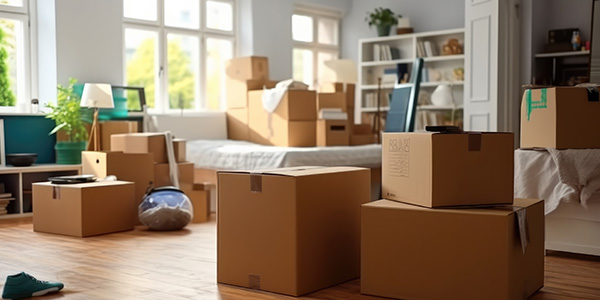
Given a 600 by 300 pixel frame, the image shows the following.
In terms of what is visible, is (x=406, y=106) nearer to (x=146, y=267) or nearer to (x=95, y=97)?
(x=95, y=97)

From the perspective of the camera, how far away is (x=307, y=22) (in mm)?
9180

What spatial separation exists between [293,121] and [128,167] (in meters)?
1.84

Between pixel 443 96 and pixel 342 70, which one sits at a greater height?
pixel 342 70

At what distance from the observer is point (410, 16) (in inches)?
352

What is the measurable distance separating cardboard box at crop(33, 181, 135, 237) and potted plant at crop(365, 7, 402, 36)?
470 cm

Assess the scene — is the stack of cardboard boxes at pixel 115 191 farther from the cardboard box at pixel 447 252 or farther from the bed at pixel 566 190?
the bed at pixel 566 190

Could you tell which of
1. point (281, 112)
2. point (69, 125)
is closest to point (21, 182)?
point (69, 125)

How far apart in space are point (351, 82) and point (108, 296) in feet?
18.1

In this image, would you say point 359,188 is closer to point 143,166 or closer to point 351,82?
point 143,166

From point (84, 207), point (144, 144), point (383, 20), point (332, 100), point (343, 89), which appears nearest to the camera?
point (84, 207)

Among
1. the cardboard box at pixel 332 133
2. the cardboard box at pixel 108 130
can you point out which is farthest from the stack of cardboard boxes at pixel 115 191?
the cardboard box at pixel 332 133

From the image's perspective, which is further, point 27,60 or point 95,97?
point 27,60

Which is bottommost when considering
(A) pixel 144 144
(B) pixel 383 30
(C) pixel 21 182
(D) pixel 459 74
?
(C) pixel 21 182

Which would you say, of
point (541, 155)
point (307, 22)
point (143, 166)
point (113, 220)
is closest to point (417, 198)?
point (541, 155)
